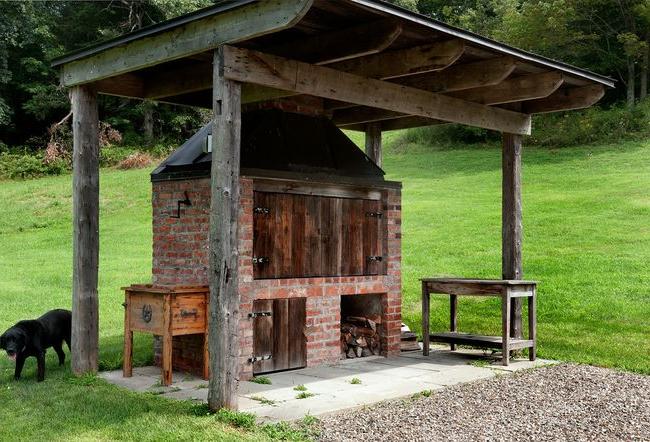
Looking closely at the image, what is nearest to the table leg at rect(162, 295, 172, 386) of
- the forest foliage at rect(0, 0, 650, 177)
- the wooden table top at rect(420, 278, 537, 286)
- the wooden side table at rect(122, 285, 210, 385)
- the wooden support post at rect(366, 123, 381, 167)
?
the wooden side table at rect(122, 285, 210, 385)

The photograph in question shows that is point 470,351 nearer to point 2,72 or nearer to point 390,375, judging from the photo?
point 390,375

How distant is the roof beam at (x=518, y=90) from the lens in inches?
310

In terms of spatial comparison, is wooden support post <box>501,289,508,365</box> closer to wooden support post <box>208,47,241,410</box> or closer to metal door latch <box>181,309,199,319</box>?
metal door latch <box>181,309,199,319</box>

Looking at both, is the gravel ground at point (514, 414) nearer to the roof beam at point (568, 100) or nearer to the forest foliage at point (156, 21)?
the roof beam at point (568, 100)

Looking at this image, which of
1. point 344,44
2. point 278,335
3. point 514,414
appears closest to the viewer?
point 514,414

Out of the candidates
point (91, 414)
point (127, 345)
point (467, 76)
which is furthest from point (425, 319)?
point (91, 414)

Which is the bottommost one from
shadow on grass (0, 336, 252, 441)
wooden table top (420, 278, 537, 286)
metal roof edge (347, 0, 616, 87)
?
shadow on grass (0, 336, 252, 441)

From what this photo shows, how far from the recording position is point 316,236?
27.0ft

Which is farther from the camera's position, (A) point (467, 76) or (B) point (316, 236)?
(B) point (316, 236)

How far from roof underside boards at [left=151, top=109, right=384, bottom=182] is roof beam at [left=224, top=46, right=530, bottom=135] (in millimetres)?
1164

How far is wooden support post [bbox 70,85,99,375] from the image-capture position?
7441mm

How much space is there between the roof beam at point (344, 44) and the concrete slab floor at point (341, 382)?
300 centimetres

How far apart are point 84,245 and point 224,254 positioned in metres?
2.31

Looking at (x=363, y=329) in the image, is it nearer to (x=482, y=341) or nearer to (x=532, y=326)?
(x=482, y=341)
